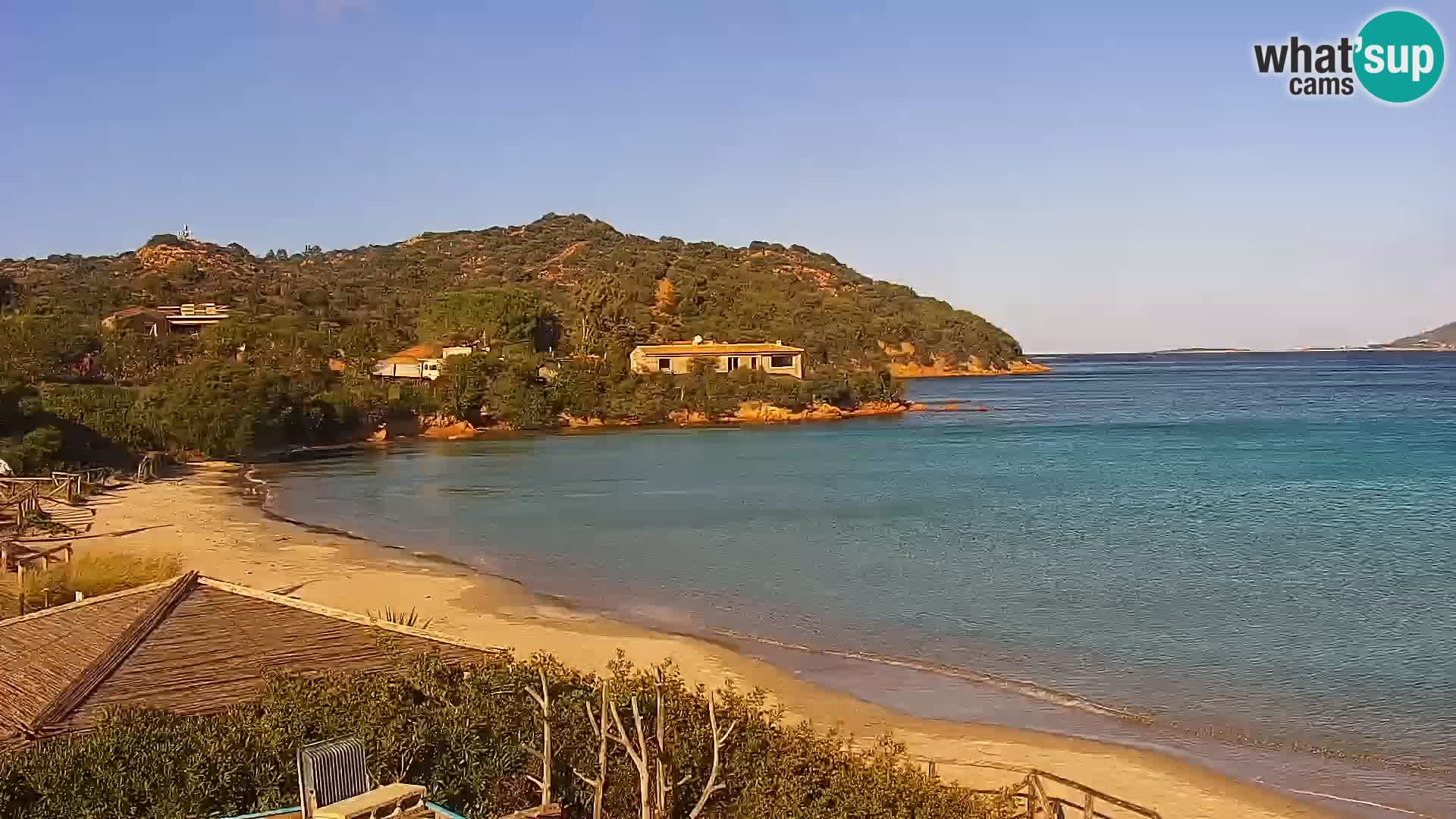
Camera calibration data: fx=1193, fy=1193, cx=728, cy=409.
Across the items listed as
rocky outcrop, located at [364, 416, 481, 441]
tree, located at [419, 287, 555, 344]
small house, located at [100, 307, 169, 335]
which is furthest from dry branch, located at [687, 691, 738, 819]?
tree, located at [419, 287, 555, 344]

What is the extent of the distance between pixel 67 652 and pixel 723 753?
226 inches

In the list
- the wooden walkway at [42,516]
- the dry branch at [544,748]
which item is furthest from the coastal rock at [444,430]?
the dry branch at [544,748]

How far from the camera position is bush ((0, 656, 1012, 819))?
23.7 ft

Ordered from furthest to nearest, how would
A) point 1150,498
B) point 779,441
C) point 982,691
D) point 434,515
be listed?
point 779,441
point 1150,498
point 434,515
point 982,691

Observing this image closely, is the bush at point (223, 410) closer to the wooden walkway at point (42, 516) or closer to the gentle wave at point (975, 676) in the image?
the wooden walkway at point (42, 516)

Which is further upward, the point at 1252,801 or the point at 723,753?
the point at 723,753

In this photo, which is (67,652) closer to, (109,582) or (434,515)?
(109,582)

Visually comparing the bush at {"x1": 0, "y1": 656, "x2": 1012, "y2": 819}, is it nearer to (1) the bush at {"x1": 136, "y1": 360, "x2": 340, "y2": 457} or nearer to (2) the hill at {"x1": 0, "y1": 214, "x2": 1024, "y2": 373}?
(1) the bush at {"x1": 136, "y1": 360, "x2": 340, "y2": 457}

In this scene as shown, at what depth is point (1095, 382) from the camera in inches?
5477

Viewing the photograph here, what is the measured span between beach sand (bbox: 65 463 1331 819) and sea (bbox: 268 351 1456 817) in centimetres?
55

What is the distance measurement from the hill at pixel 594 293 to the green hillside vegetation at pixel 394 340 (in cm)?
46

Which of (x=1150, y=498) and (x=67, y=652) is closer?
(x=67, y=652)

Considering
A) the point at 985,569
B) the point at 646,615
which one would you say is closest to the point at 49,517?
the point at 646,615

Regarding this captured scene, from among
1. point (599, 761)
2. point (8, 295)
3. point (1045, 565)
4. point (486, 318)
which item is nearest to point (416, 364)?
point (486, 318)
